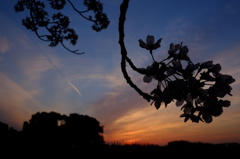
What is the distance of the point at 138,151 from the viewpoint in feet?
46.4

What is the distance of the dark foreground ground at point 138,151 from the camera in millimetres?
12119

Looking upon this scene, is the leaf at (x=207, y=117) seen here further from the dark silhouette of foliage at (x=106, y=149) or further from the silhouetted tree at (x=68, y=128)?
the silhouetted tree at (x=68, y=128)

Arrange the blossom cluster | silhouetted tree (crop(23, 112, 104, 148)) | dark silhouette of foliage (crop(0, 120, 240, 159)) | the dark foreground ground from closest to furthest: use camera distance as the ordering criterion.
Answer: the blossom cluster < the dark foreground ground < dark silhouette of foliage (crop(0, 120, 240, 159)) < silhouetted tree (crop(23, 112, 104, 148))

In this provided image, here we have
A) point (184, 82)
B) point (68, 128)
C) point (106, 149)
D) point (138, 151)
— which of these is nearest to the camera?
point (184, 82)

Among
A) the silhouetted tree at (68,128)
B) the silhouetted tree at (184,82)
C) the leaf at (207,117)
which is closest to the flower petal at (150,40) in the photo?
the silhouetted tree at (184,82)

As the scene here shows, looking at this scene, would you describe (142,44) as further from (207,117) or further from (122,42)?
(207,117)

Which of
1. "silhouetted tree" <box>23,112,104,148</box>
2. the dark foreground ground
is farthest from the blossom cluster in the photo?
"silhouetted tree" <box>23,112,104,148</box>

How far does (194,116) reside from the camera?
231cm

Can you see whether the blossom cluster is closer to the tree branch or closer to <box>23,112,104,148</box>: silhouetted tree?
the tree branch

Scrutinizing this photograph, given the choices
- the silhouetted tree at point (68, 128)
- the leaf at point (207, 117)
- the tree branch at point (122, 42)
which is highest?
the silhouetted tree at point (68, 128)

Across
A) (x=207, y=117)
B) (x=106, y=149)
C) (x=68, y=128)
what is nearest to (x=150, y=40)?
(x=207, y=117)

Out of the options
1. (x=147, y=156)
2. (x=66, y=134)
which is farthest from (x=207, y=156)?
(x=66, y=134)

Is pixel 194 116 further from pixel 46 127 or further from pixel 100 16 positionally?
pixel 46 127

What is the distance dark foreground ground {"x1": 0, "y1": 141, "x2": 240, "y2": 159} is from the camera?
12.1m
